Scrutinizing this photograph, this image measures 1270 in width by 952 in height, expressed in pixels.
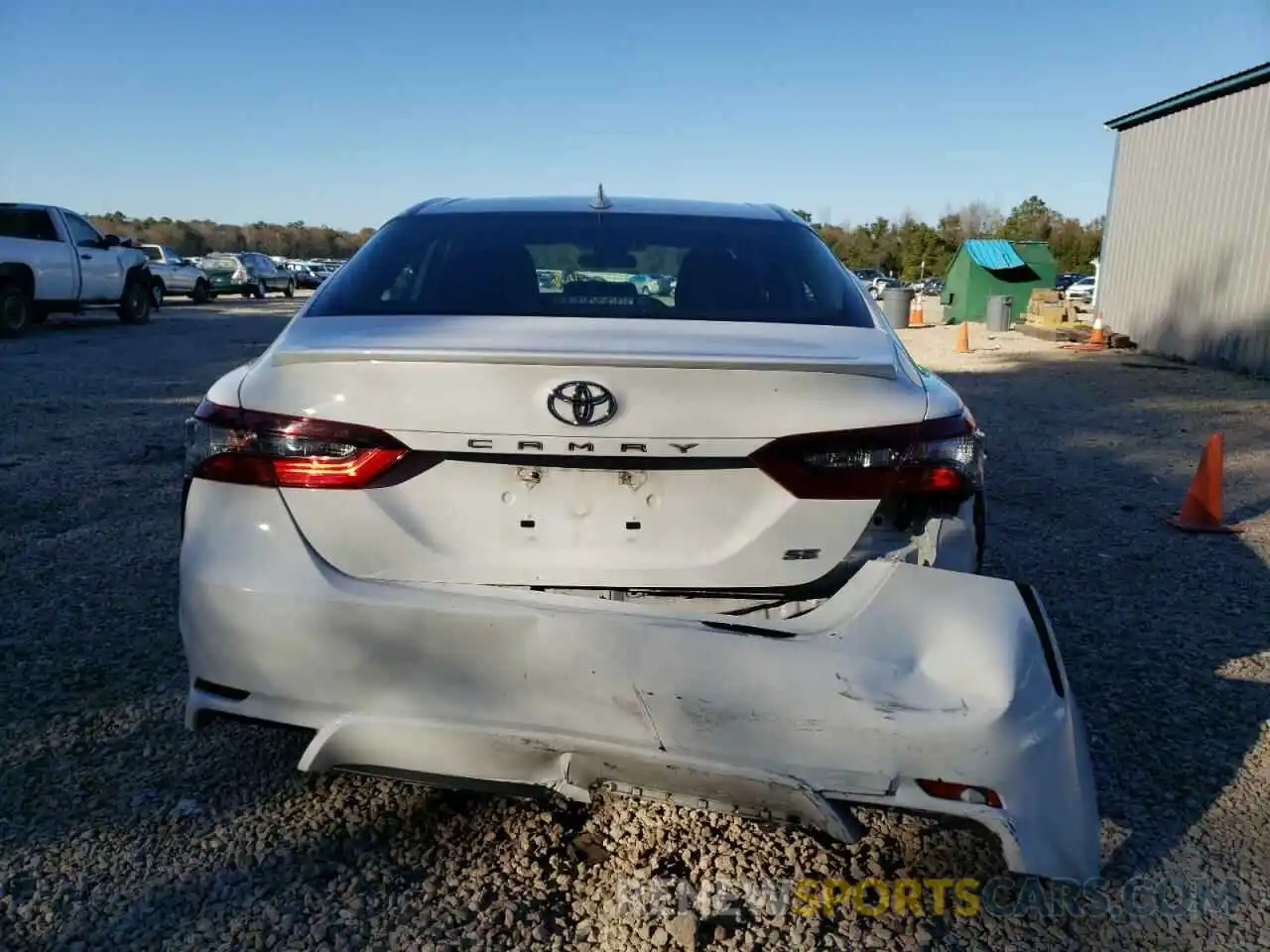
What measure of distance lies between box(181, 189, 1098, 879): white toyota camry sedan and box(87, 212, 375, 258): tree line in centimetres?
6525

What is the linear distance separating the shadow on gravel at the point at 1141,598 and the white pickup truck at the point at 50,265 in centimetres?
1371

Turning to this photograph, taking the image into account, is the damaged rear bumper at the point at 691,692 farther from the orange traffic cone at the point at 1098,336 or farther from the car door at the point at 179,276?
the car door at the point at 179,276

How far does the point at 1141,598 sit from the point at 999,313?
1936cm

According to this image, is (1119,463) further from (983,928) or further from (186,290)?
(186,290)

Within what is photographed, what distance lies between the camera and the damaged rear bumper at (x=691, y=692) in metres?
1.91

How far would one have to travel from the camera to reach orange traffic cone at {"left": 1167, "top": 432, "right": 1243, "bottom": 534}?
5.50 metres

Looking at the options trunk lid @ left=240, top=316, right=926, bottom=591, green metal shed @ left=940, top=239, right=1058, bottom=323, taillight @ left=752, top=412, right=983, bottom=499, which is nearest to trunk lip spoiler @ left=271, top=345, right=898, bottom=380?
trunk lid @ left=240, top=316, right=926, bottom=591

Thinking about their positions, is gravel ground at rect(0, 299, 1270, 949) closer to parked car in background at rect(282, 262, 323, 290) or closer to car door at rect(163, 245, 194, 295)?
car door at rect(163, 245, 194, 295)

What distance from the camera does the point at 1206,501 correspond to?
18.4 feet

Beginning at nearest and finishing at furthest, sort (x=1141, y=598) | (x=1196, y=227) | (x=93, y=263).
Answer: (x=1141, y=598)
(x=1196, y=227)
(x=93, y=263)

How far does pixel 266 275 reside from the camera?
113 ft

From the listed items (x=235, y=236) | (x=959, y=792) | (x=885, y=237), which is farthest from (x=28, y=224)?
(x=885, y=237)

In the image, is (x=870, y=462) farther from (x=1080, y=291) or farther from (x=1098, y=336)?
(x=1080, y=291)

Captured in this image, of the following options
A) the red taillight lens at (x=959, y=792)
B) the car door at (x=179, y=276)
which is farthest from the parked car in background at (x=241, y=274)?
the red taillight lens at (x=959, y=792)
